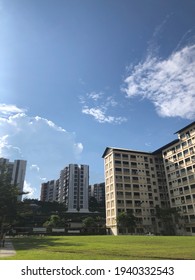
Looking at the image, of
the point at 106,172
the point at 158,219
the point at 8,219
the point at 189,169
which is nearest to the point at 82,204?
the point at 106,172

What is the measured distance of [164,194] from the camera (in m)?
96.1

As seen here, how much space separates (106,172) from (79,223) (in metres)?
21.7

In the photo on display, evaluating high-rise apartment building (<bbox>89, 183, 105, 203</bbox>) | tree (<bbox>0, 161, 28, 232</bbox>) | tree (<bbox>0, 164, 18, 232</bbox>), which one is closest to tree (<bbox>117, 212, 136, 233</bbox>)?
tree (<bbox>0, 161, 28, 232</bbox>)

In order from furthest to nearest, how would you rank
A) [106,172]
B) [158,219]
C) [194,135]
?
[106,172] < [158,219] < [194,135]

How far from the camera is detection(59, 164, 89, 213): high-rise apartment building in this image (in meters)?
135

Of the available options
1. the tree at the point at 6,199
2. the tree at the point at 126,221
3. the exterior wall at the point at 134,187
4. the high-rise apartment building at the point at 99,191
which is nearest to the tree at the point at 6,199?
the tree at the point at 6,199

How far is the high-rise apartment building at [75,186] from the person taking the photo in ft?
443

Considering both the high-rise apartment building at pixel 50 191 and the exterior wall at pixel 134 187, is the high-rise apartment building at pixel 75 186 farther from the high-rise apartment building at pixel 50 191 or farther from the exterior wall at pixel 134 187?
the exterior wall at pixel 134 187

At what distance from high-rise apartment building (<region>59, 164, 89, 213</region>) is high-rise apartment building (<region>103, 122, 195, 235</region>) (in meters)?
44.4

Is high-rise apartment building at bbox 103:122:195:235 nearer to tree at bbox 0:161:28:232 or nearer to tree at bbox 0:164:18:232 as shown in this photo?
tree at bbox 0:161:28:232

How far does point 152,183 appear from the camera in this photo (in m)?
95.5

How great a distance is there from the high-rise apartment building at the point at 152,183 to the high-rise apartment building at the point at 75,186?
44357mm

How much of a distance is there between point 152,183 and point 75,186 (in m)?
53.9
